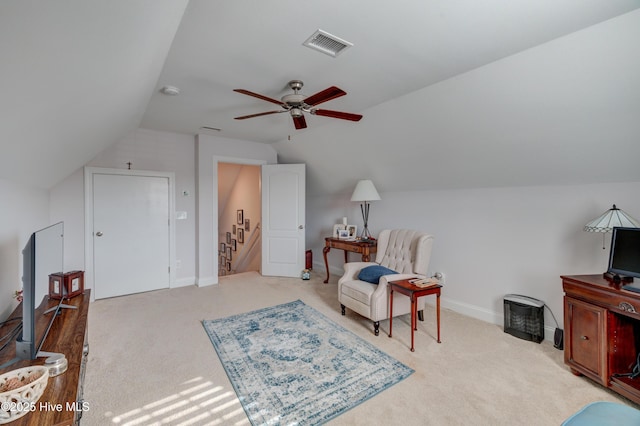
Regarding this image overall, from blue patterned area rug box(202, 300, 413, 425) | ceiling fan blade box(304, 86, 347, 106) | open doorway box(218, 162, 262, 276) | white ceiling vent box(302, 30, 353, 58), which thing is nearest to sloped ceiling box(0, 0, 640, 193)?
white ceiling vent box(302, 30, 353, 58)

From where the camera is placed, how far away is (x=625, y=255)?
207cm

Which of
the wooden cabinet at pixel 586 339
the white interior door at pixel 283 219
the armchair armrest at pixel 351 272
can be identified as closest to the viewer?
the wooden cabinet at pixel 586 339

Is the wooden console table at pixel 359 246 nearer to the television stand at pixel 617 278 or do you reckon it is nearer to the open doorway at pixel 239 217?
the open doorway at pixel 239 217

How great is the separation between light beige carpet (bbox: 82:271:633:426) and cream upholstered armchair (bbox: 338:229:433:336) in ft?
0.71

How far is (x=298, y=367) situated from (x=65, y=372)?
1.52m

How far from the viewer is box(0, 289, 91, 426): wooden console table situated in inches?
38.5

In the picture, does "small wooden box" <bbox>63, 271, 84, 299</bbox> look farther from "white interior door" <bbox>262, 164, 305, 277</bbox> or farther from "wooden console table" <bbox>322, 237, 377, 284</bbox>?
"wooden console table" <bbox>322, 237, 377, 284</bbox>

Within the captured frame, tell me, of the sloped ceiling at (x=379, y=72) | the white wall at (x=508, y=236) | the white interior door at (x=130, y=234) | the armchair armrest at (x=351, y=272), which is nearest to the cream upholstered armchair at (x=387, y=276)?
the armchair armrest at (x=351, y=272)

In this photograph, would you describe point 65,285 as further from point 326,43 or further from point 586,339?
point 586,339

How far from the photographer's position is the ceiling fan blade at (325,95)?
207 cm

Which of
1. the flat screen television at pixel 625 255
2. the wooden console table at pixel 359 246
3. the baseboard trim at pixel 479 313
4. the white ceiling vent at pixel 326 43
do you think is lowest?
the baseboard trim at pixel 479 313

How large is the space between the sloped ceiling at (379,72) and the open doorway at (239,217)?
3255 mm

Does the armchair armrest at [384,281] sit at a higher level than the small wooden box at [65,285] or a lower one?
lower

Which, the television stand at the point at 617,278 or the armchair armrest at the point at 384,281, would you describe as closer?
the television stand at the point at 617,278
